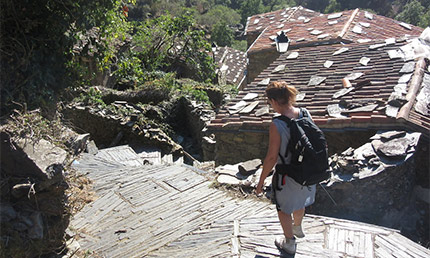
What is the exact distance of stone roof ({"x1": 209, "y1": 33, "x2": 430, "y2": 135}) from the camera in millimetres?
5836

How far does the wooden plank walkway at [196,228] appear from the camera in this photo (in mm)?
3670

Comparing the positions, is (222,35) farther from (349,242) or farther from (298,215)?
(298,215)

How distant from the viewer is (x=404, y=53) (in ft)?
24.9

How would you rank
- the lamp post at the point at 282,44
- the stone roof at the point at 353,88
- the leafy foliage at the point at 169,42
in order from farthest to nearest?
1. the leafy foliage at the point at 169,42
2. the lamp post at the point at 282,44
3. the stone roof at the point at 353,88

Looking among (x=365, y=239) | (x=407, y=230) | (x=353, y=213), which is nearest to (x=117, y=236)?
(x=365, y=239)

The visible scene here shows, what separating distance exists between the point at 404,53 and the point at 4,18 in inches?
310

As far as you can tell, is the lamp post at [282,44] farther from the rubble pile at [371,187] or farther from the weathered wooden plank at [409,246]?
the weathered wooden plank at [409,246]

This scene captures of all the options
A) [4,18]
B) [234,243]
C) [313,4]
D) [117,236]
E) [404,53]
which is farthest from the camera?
[313,4]

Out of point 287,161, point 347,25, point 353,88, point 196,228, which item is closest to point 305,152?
point 287,161

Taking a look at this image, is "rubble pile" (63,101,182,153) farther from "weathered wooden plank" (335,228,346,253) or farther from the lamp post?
"weathered wooden plank" (335,228,346,253)

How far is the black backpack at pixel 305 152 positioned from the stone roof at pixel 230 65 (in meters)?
17.9

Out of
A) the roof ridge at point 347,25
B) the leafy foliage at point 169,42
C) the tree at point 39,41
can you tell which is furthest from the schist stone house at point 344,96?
the leafy foliage at point 169,42

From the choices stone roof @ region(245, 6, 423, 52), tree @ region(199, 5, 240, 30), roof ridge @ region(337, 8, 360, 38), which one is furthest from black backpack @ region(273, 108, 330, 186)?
tree @ region(199, 5, 240, 30)

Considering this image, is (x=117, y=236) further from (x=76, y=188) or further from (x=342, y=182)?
(x=342, y=182)
